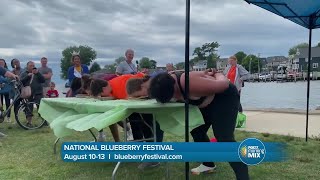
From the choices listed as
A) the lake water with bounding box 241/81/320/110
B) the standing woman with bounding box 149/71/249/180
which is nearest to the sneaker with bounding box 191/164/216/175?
the standing woman with bounding box 149/71/249/180

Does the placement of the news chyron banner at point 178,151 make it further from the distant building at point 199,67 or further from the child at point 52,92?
the child at point 52,92

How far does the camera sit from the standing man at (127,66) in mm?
8523

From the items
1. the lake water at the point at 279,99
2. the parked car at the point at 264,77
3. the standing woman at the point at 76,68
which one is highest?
the standing woman at the point at 76,68

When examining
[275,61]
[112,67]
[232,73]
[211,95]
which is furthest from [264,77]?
[211,95]

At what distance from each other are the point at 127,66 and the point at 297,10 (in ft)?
13.0

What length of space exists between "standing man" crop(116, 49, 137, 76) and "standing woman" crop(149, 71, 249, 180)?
5077 millimetres

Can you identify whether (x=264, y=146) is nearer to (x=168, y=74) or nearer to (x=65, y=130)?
(x=168, y=74)

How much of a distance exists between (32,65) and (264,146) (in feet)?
26.1

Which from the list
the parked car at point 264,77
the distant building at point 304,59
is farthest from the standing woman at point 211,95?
the distant building at point 304,59

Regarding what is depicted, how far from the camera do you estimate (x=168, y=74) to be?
3.31 metres

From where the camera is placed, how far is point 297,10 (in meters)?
5.78

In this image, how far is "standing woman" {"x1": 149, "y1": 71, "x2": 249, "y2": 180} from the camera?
10.7ft

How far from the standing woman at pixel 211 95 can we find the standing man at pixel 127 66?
16.7ft

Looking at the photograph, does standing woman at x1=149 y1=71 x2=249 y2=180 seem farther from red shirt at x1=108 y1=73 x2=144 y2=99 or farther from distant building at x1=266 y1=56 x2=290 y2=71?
distant building at x1=266 y1=56 x2=290 y2=71
